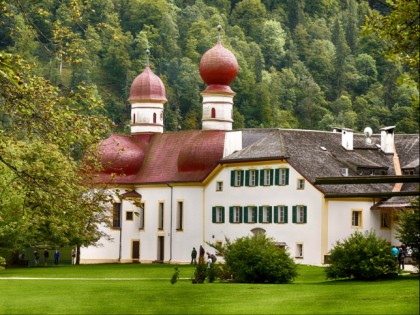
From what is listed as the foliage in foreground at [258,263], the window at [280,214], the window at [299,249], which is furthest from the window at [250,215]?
the foliage in foreground at [258,263]

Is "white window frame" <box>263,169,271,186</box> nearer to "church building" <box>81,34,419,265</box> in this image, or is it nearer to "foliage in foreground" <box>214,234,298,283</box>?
"church building" <box>81,34,419,265</box>

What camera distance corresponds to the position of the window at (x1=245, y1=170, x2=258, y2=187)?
8731 centimetres

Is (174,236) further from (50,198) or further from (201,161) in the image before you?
(50,198)

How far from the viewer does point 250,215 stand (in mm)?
87625

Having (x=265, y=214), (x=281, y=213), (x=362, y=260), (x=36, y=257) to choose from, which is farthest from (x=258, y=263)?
(x=36, y=257)

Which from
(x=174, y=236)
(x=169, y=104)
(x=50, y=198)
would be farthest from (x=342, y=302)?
(x=169, y=104)

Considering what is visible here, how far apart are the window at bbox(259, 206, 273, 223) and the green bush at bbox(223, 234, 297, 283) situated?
32.7 m

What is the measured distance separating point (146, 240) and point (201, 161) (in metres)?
7.15

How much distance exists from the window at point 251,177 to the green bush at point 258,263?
3446 cm

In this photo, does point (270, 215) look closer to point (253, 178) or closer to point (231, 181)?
point (253, 178)

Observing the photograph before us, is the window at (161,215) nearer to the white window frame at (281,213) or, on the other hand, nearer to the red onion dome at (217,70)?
the red onion dome at (217,70)

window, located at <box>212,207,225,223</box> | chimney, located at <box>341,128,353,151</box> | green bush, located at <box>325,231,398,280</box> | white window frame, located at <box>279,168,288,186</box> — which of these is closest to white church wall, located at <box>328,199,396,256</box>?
white window frame, located at <box>279,168,288,186</box>

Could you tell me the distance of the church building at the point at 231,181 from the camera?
8150 centimetres

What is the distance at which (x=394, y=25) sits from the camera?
25.3m
